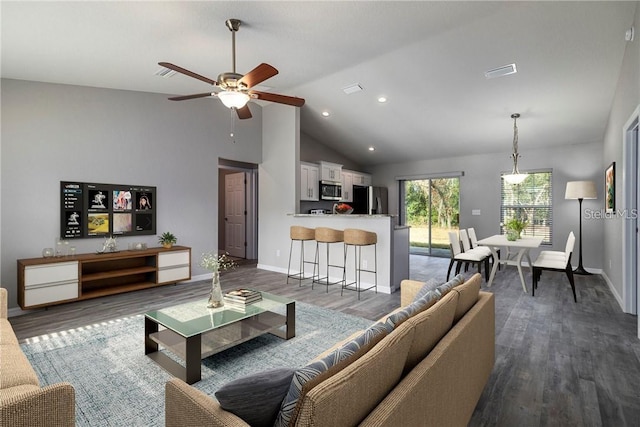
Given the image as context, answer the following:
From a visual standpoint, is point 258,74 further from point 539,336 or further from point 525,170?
point 525,170

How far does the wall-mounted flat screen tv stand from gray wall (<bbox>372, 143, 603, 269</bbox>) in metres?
5.99

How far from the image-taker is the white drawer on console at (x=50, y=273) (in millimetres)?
3603

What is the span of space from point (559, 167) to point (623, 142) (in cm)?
294

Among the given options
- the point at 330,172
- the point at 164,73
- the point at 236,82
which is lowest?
the point at 330,172

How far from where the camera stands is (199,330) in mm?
2279

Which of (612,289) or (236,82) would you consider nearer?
(236,82)

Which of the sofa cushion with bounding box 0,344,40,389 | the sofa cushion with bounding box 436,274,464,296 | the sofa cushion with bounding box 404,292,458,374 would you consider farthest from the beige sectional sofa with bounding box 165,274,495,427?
the sofa cushion with bounding box 0,344,40,389

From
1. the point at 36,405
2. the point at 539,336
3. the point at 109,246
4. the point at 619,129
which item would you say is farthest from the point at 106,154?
the point at 619,129

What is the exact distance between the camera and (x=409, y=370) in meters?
1.30

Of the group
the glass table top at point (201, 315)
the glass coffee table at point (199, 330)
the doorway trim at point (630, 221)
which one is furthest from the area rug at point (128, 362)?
the doorway trim at point (630, 221)

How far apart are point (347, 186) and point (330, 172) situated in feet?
2.96

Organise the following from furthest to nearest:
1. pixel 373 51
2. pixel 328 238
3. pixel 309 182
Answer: pixel 309 182 < pixel 328 238 < pixel 373 51

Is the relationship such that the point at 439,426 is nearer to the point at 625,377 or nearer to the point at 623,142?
the point at 625,377

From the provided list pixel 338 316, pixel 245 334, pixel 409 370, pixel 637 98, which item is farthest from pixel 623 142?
pixel 245 334
